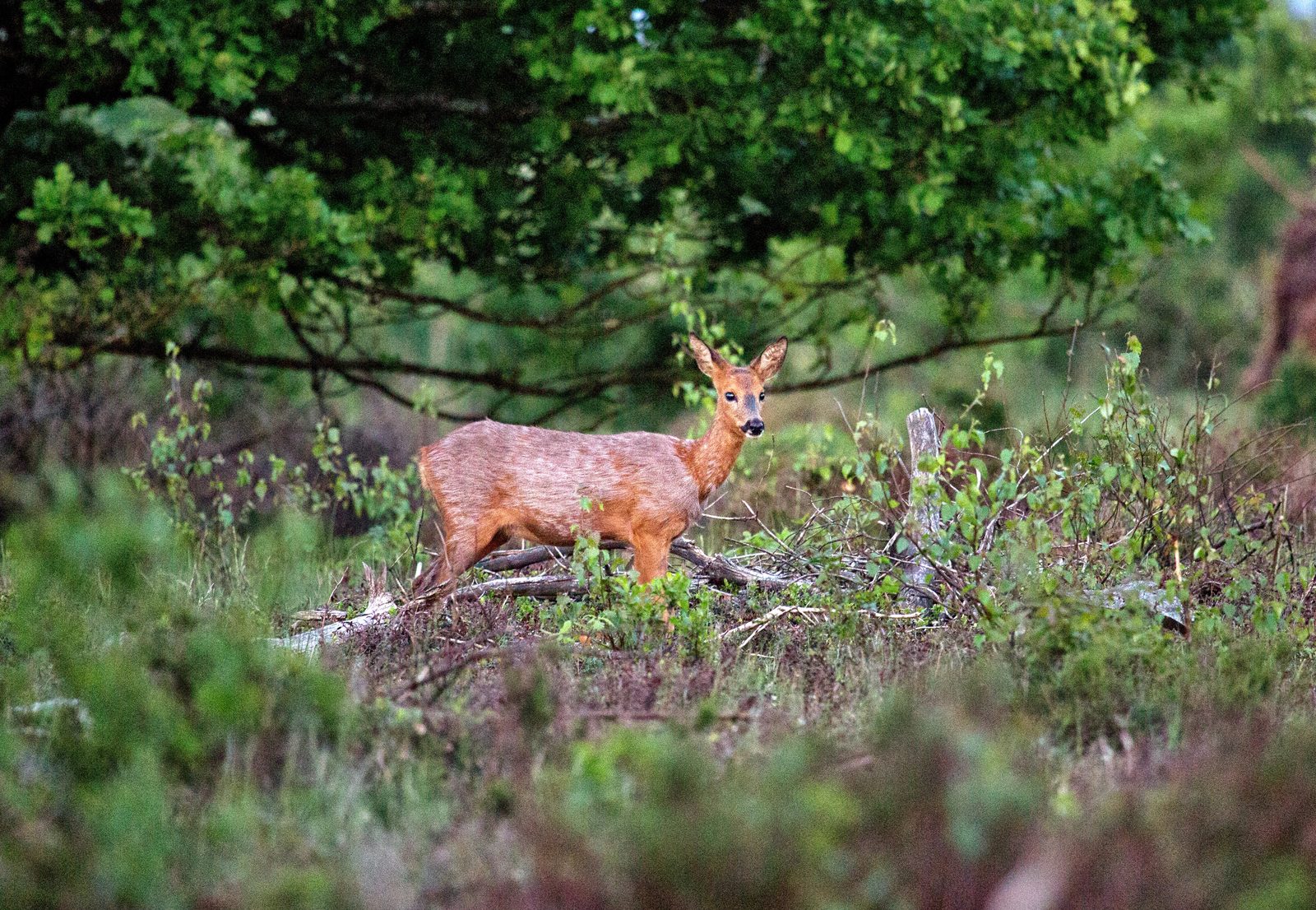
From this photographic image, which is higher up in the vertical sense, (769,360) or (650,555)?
(769,360)

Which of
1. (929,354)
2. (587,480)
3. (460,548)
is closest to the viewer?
(587,480)

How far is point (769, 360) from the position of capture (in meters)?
7.31

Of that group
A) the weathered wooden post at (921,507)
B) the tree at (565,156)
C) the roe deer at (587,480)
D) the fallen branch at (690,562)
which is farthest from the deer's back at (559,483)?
the tree at (565,156)

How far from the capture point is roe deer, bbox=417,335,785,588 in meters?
7.08

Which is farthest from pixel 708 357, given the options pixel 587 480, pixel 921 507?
pixel 921 507

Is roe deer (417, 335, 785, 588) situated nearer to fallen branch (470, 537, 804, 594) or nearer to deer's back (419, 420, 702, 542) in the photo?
deer's back (419, 420, 702, 542)

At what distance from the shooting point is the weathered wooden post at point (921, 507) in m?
6.13

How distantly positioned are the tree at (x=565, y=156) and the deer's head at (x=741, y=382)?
1.37 metres

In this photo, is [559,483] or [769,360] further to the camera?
[769,360]

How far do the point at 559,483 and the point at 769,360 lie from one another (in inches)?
44.1

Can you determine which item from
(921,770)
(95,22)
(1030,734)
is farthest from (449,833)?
(95,22)

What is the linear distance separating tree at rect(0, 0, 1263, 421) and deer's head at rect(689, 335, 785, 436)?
1.37m

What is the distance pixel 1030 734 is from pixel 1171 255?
8621 mm

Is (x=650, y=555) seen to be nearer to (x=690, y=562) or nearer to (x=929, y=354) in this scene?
(x=690, y=562)
